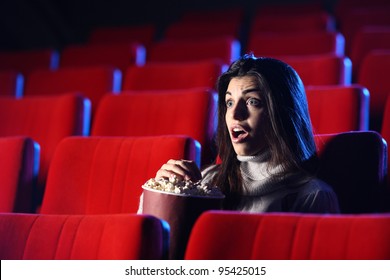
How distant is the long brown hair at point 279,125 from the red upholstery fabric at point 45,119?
0.25 m

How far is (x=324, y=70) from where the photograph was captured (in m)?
0.68

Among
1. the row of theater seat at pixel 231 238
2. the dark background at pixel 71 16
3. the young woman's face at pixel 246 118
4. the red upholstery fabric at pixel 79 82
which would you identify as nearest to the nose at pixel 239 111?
the young woman's face at pixel 246 118

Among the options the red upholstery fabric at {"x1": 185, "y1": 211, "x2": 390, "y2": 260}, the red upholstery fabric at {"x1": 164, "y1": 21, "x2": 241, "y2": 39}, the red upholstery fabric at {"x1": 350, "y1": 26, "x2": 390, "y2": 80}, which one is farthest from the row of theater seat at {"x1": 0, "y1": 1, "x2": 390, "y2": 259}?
the red upholstery fabric at {"x1": 164, "y1": 21, "x2": 241, "y2": 39}

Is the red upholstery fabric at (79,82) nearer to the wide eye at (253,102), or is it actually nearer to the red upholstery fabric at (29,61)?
the red upholstery fabric at (29,61)

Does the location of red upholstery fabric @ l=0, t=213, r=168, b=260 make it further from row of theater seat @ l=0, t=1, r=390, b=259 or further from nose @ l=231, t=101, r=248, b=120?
nose @ l=231, t=101, r=248, b=120

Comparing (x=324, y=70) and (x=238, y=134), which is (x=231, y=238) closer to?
(x=238, y=134)

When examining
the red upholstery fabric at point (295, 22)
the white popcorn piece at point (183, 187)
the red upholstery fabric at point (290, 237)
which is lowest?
the red upholstery fabric at point (290, 237)

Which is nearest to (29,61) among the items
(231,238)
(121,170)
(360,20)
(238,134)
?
(360,20)

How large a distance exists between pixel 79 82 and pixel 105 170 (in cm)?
32

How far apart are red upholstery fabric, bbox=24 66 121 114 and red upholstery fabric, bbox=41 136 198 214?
263mm

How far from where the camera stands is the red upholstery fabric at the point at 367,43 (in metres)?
0.81
